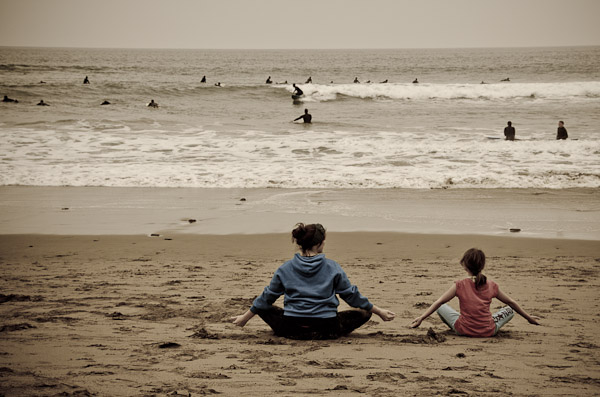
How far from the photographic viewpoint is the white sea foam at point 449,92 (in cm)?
4012

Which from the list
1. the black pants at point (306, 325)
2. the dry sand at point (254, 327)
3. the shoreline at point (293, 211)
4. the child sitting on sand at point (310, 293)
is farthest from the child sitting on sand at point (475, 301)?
the shoreline at point (293, 211)

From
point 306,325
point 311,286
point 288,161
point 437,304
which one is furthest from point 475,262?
point 288,161

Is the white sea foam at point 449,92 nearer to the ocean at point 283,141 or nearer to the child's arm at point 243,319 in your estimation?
the ocean at point 283,141

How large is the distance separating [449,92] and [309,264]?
39.3 metres

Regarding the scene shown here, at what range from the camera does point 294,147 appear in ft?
59.9

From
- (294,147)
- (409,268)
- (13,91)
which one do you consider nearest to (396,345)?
(409,268)

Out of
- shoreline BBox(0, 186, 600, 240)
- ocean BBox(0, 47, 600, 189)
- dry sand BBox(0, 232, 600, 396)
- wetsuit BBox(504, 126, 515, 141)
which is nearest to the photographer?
dry sand BBox(0, 232, 600, 396)

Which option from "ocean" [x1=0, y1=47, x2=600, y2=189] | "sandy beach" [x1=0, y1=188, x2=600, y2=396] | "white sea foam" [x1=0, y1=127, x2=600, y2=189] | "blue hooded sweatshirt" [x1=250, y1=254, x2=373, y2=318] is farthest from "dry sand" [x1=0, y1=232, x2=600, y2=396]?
"ocean" [x1=0, y1=47, x2=600, y2=189]

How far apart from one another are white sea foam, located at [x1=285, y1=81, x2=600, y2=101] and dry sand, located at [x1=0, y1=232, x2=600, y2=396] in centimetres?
3120

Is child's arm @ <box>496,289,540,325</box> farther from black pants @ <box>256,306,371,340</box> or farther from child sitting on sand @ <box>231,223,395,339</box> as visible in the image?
black pants @ <box>256,306,371,340</box>

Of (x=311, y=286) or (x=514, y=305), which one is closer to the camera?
(x=311, y=286)

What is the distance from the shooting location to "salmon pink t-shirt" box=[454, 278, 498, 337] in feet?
15.4

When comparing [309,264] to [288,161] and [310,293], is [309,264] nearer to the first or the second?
[310,293]

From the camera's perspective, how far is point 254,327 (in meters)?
5.08
